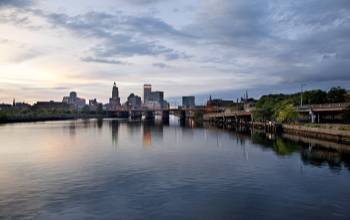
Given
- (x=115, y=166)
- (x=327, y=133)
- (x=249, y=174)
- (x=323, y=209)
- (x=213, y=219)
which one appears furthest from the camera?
(x=327, y=133)

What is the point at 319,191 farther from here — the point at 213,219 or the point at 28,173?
the point at 28,173

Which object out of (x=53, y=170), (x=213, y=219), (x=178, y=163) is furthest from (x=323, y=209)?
(x=53, y=170)

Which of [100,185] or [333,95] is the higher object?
[333,95]

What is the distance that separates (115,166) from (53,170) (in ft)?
28.2

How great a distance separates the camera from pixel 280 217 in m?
29.2

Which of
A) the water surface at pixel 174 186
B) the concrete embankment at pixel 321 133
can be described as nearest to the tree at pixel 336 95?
the concrete embankment at pixel 321 133

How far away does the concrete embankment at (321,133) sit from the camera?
82.5m

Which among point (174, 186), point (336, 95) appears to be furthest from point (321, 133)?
point (336, 95)

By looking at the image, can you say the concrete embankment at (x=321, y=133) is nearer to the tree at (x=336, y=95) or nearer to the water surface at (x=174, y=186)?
the water surface at (x=174, y=186)

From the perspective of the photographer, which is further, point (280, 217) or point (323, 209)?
point (323, 209)

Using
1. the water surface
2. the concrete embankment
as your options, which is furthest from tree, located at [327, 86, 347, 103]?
the water surface

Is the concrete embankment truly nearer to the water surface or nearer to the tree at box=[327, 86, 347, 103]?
the water surface

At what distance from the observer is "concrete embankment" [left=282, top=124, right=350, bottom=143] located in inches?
3248

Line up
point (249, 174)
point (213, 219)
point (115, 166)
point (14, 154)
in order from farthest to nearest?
point (14, 154) < point (115, 166) < point (249, 174) < point (213, 219)
